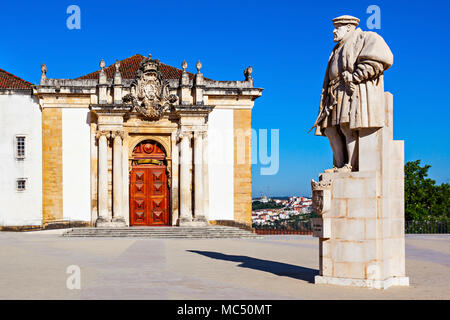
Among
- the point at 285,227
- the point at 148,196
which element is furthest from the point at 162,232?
the point at 285,227

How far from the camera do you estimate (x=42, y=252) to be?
15320 millimetres

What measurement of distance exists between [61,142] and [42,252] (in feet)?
38.6

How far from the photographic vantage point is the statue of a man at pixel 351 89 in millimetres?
9359

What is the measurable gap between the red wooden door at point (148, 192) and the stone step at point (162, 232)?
233 cm

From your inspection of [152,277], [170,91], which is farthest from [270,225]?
[152,277]

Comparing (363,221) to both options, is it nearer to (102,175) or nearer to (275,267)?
(275,267)

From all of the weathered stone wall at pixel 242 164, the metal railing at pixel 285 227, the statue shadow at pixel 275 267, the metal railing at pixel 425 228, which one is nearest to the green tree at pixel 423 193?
the metal railing at pixel 425 228

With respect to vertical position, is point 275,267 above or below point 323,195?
below

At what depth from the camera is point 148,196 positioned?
2692 cm

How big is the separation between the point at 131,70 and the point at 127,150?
552 centimetres

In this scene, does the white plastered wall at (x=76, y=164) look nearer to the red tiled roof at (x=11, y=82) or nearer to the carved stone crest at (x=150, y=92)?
the carved stone crest at (x=150, y=92)

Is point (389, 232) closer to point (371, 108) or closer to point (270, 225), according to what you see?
point (371, 108)

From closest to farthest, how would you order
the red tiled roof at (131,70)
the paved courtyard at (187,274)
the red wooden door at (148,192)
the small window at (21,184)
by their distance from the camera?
the paved courtyard at (187,274) < the red wooden door at (148,192) < the small window at (21,184) < the red tiled roof at (131,70)

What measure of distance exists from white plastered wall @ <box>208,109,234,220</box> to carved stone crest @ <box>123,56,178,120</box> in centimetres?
239
